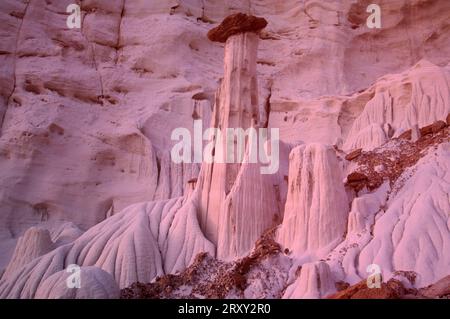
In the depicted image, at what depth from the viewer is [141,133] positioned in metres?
23.9

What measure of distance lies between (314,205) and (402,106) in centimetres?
918

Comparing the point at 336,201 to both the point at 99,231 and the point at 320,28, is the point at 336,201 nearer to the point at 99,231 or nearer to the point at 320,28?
the point at 99,231

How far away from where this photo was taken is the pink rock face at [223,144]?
1290 centimetres

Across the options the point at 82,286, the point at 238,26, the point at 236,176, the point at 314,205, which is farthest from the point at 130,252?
the point at 238,26

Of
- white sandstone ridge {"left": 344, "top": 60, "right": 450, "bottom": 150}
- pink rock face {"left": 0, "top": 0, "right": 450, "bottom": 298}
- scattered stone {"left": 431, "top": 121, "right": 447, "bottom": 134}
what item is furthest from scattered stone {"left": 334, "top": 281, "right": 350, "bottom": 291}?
white sandstone ridge {"left": 344, "top": 60, "right": 450, "bottom": 150}

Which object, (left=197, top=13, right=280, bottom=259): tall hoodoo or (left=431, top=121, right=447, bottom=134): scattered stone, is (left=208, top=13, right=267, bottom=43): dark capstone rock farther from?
(left=431, top=121, right=447, bottom=134): scattered stone

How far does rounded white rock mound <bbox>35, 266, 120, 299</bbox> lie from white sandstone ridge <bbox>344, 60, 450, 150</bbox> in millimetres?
10521

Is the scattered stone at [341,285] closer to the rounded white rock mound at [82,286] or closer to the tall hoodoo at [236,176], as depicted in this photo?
the tall hoodoo at [236,176]

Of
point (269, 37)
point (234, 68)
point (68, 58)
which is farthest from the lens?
point (269, 37)

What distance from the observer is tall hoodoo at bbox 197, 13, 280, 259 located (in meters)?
15.0

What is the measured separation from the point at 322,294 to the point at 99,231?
25.2 feet

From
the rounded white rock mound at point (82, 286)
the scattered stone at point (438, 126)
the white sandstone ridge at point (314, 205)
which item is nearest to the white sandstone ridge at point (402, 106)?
the scattered stone at point (438, 126)

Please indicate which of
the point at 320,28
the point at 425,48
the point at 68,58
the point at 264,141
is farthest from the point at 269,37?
the point at 264,141

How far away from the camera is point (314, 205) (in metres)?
13.5
